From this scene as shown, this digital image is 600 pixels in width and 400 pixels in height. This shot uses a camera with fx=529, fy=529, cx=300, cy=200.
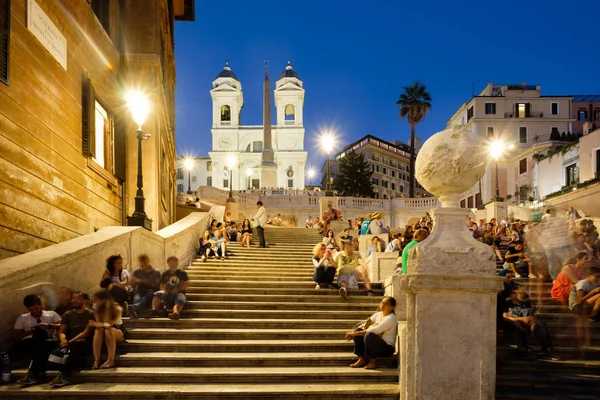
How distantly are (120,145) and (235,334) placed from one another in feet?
27.3

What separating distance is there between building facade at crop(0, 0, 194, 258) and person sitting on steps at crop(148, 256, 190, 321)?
230 centimetres

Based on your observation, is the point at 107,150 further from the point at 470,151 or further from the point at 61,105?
the point at 470,151

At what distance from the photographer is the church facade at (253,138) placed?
9300cm

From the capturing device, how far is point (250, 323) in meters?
8.81

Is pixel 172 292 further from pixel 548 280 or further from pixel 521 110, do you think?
pixel 521 110

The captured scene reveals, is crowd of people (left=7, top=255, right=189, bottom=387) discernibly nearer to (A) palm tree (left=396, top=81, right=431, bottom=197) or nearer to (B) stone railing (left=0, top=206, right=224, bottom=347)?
(B) stone railing (left=0, top=206, right=224, bottom=347)

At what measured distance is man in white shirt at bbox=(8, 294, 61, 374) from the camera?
648cm

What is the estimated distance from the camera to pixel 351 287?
1077cm

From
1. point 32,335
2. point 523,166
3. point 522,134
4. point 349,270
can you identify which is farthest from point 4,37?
point 522,134

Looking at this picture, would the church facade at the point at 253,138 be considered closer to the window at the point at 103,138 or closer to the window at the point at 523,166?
the window at the point at 523,166

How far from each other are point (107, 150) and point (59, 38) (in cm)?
390

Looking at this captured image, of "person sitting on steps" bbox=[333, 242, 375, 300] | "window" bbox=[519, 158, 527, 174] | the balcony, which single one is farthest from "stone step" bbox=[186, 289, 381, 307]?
the balcony

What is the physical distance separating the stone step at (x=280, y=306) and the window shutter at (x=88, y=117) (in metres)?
4.63

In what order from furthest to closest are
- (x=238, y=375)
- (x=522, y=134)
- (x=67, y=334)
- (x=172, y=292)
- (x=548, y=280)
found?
(x=522, y=134)
(x=548, y=280)
(x=172, y=292)
(x=238, y=375)
(x=67, y=334)
